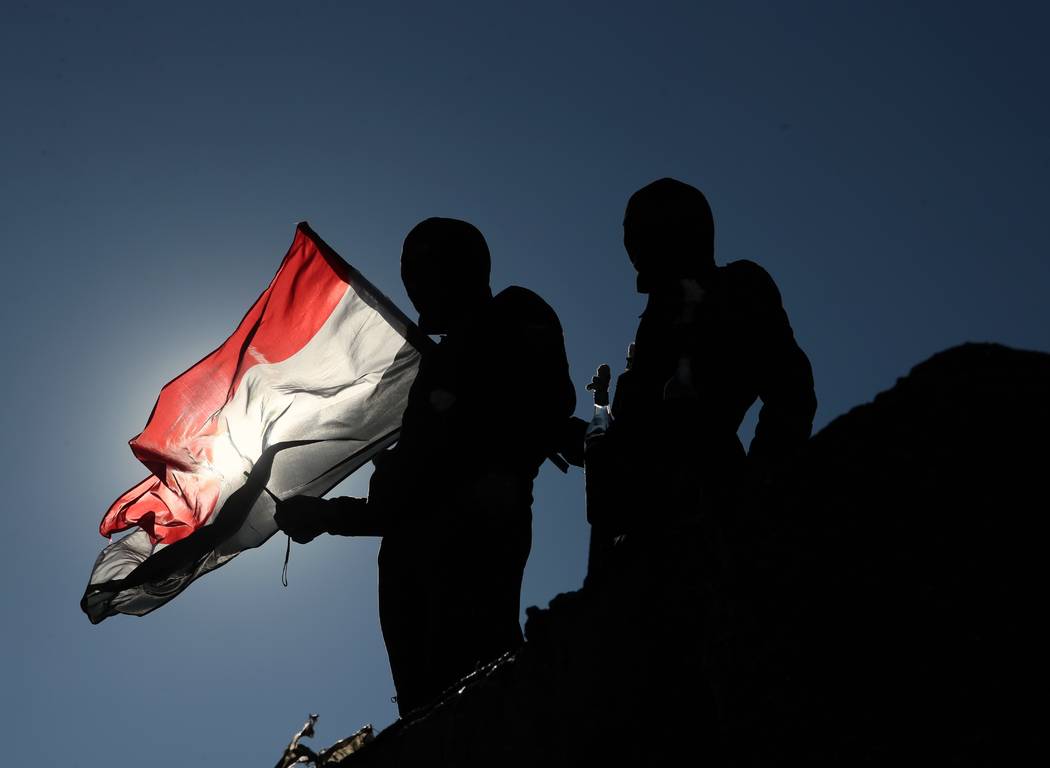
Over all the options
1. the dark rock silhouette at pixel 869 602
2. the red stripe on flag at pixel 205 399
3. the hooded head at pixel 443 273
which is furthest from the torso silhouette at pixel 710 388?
the red stripe on flag at pixel 205 399

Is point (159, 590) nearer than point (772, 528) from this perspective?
No

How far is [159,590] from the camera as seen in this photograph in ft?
17.2

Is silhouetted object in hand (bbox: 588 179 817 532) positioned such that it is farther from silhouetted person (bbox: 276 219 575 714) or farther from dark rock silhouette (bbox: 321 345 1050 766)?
silhouetted person (bbox: 276 219 575 714)

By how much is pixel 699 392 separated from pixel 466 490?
1.14m

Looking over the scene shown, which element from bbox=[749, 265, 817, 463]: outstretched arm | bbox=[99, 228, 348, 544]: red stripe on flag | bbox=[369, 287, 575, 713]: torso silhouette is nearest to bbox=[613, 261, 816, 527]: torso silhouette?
bbox=[749, 265, 817, 463]: outstretched arm

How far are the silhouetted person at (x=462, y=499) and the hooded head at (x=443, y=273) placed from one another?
0.48ft

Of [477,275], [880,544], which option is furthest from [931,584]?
[477,275]

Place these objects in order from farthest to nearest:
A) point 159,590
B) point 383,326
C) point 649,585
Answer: point 383,326 < point 159,590 < point 649,585

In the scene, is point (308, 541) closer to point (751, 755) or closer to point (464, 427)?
point (464, 427)

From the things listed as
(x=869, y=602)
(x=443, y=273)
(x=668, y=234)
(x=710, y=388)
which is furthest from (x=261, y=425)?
(x=869, y=602)

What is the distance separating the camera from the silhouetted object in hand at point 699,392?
9.75ft

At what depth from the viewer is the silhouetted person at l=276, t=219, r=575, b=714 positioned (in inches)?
147

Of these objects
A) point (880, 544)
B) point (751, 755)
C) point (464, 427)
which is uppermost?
point (464, 427)

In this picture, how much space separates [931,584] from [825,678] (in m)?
0.25
